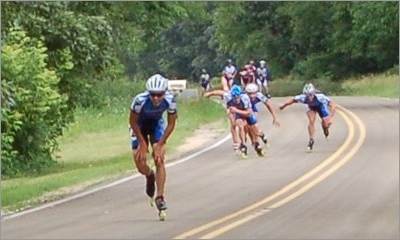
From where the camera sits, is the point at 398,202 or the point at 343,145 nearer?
the point at 398,202

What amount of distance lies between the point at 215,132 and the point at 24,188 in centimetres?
372

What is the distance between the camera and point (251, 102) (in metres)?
9.05

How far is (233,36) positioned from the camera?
23.6ft

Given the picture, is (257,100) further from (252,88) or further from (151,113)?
(151,113)

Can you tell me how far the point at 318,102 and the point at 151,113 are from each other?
1.24m

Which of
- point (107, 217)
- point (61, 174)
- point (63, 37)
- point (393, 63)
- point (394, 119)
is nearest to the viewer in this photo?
point (393, 63)

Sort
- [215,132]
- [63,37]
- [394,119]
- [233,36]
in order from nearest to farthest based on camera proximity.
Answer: [233,36]
[394,119]
[215,132]
[63,37]

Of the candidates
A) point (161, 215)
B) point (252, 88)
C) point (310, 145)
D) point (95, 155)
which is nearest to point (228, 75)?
point (252, 88)

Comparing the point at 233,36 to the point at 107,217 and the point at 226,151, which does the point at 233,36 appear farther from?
the point at 226,151

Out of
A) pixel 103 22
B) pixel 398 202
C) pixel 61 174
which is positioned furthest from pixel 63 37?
pixel 398 202

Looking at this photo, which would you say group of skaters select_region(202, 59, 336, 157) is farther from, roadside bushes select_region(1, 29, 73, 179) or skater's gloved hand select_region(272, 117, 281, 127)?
roadside bushes select_region(1, 29, 73, 179)

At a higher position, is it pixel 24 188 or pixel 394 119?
pixel 394 119

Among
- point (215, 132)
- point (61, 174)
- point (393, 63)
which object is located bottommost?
point (61, 174)

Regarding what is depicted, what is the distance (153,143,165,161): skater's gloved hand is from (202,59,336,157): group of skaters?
0.58 metres
